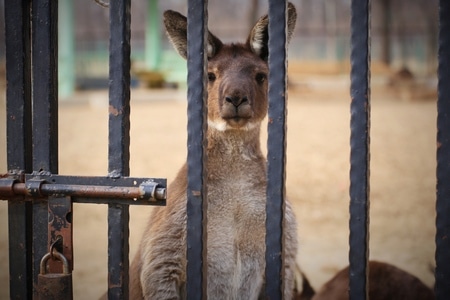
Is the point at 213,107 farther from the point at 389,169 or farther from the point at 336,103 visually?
the point at 336,103

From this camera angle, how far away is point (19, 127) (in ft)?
7.40

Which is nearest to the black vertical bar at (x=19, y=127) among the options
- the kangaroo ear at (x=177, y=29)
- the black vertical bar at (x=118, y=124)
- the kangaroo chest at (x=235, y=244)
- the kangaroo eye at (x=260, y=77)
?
the black vertical bar at (x=118, y=124)

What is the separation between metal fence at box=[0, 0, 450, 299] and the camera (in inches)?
76.5

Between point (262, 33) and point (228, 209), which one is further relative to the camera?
point (262, 33)

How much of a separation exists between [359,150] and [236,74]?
1.83 m

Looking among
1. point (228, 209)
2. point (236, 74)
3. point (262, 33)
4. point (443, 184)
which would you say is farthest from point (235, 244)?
point (443, 184)

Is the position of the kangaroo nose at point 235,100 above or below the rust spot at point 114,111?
above

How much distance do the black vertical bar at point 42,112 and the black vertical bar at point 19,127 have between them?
2.4 inches

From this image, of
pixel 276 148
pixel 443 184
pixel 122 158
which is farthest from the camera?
pixel 122 158

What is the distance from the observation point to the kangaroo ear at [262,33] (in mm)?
3367

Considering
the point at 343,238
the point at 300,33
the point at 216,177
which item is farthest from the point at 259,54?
the point at 300,33

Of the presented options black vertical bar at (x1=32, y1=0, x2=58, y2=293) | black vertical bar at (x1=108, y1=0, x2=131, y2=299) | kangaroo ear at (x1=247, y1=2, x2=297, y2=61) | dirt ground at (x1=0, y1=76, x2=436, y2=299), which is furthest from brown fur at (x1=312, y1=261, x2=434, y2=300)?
black vertical bar at (x1=32, y1=0, x2=58, y2=293)

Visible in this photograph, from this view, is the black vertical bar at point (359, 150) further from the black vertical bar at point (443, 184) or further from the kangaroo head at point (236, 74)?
the kangaroo head at point (236, 74)

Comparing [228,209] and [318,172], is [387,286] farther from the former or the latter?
[318,172]
